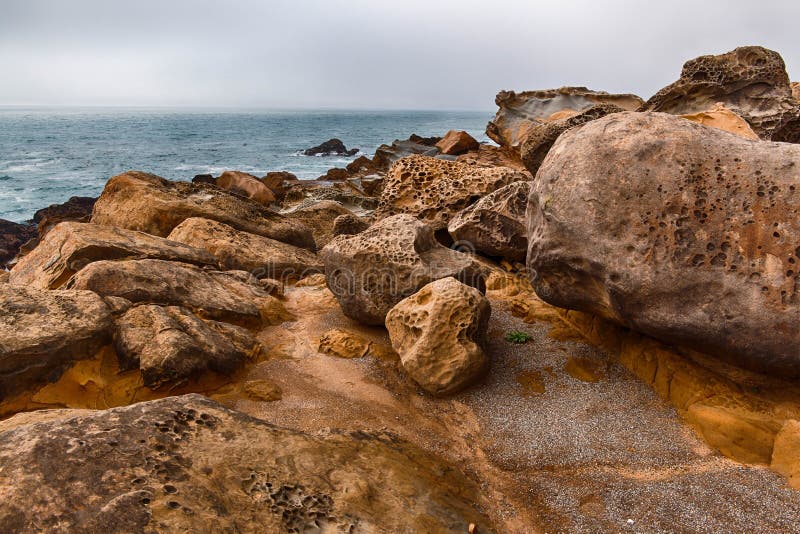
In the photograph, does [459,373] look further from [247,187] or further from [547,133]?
[247,187]

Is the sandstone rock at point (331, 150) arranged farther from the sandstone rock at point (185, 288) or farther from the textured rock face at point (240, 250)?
the sandstone rock at point (185, 288)

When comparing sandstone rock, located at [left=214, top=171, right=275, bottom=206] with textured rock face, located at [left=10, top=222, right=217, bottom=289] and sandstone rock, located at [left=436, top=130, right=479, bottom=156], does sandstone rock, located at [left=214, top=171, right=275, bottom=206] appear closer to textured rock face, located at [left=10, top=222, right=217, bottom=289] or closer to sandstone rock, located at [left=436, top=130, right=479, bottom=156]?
textured rock face, located at [left=10, top=222, right=217, bottom=289]

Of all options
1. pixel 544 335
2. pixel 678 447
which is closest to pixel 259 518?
pixel 678 447

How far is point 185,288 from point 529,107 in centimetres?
1625

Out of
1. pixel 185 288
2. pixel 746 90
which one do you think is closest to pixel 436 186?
pixel 185 288

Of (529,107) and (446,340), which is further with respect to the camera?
(529,107)

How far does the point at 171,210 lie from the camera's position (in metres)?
9.16

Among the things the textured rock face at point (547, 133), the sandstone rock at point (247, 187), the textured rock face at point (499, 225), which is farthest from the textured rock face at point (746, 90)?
the sandstone rock at point (247, 187)

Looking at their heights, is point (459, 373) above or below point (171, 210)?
below

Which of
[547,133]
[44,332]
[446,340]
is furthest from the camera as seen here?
[547,133]

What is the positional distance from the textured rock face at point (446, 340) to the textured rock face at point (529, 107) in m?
14.4

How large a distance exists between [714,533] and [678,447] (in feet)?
2.71

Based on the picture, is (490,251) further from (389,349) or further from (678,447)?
(678,447)

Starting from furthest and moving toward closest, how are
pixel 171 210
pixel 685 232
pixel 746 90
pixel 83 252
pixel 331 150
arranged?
pixel 331 150, pixel 746 90, pixel 171 210, pixel 83 252, pixel 685 232
